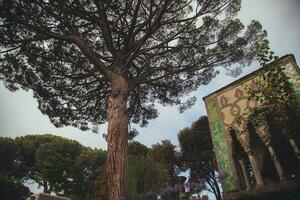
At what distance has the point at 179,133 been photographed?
64.1 feet

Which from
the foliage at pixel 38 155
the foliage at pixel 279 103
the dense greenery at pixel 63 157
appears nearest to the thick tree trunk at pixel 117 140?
the foliage at pixel 279 103

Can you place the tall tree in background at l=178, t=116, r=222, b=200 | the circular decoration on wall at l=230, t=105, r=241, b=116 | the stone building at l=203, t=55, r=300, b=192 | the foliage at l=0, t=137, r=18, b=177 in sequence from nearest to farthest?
the stone building at l=203, t=55, r=300, b=192
the circular decoration on wall at l=230, t=105, r=241, b=116
the tall tree in background at l=178, t=116, r=222, b=200
the foliage at l=0, t=137, r=18, b=177

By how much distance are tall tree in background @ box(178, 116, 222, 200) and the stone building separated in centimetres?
727

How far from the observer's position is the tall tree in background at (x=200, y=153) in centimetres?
1752

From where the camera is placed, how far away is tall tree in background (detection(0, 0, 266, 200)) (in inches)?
221

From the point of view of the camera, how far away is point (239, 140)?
31.8 feet

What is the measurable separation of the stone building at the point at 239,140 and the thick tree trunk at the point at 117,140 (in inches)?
184

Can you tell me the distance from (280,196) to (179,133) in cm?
1498

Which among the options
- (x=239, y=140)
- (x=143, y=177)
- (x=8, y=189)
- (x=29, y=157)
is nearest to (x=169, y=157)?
(x=143, y=177)

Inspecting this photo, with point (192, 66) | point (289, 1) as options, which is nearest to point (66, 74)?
point (192, 66)

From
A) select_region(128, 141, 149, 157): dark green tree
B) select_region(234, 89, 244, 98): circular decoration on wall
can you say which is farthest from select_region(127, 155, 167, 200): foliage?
select_region(128, 141, 149, 157): dark green tree

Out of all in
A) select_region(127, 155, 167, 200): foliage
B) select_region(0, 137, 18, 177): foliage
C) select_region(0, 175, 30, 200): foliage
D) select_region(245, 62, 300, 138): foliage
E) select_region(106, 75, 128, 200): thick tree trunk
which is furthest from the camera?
select_region(0, 137, 18, 177): foliage

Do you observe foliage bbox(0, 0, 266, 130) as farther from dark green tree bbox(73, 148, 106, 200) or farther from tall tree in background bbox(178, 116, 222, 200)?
dark green tree bbox(73, 148, 106, 200)

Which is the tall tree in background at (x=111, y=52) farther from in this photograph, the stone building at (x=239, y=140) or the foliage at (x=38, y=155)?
the foliage at (x=38, y=155)
